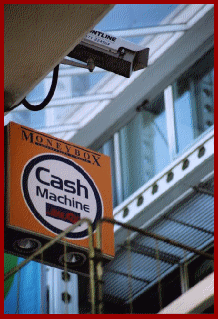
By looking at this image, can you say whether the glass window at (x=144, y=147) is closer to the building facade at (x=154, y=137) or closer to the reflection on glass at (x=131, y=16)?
the building facade at (x=154, y=137)

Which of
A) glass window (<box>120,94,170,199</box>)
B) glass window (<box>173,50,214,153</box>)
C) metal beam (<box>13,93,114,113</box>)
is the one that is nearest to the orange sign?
metal beam (<box>13,93,114,113</box>)

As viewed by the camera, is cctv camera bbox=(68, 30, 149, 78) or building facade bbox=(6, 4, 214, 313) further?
building facade bbox=(6, 4, 214, 313)

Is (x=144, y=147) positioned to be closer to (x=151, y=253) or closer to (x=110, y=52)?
(x=151, y=253)

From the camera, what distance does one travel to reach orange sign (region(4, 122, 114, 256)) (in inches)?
243

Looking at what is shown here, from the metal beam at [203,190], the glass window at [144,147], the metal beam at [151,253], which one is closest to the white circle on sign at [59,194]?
the metal beam at [203,190]

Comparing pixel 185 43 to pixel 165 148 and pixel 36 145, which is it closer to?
pixel 165 148

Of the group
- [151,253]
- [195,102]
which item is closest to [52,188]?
[195,102]

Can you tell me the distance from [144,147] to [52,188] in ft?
19.3

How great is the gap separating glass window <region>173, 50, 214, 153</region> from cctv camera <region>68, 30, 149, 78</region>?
15.8 feet

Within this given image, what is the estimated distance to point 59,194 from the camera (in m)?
6.37

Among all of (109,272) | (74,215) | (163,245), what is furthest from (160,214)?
(74,215)

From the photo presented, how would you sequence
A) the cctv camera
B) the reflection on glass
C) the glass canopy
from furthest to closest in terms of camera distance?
the glass canopy → the reflection on glass → the cctv camera

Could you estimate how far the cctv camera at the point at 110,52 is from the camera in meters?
6.53

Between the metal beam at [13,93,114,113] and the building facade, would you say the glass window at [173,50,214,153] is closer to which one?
the building facade
